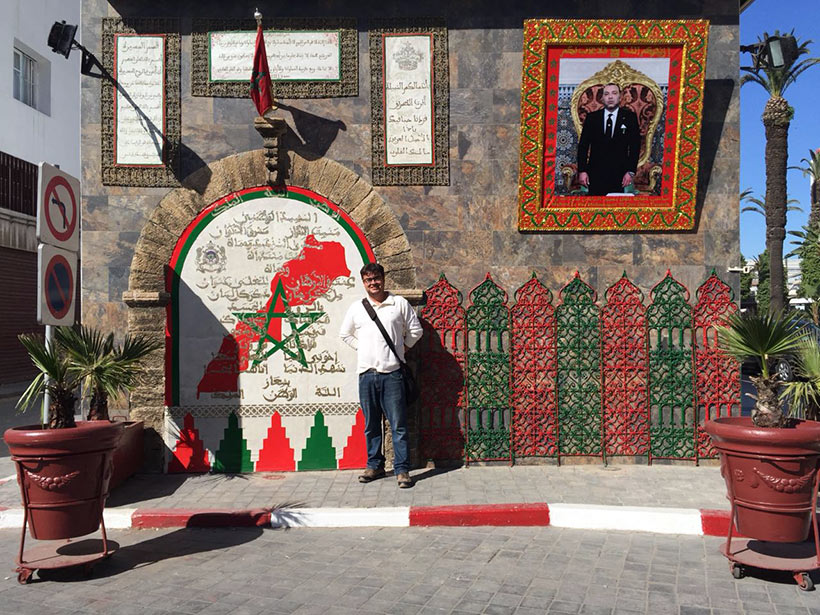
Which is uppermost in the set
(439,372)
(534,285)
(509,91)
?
(509,91)

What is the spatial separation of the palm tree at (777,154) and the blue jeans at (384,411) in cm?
1285

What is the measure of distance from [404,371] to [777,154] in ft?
52.9

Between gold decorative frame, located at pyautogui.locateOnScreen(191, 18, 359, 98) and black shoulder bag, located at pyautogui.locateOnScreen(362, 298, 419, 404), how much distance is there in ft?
8.11

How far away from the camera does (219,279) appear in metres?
6.91

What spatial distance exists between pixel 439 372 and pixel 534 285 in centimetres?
142

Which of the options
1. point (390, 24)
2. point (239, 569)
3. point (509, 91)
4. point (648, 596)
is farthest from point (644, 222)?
point (239, 569)

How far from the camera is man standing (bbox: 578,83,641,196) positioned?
7133 millimetres

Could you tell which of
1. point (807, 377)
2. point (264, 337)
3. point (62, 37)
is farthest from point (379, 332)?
point (62, 37)

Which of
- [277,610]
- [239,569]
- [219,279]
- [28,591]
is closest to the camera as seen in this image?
[277,610]

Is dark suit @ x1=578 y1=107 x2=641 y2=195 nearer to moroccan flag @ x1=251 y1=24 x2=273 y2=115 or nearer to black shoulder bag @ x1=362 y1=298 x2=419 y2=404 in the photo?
black shoulder bag @ x1=362 y1=298 x2=419 y2=404

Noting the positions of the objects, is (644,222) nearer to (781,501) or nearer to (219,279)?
(781,501)

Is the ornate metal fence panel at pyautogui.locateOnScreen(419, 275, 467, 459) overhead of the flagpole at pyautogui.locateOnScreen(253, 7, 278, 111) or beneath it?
beneath

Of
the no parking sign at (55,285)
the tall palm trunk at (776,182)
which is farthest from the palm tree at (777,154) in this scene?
the no parking sign at (55,285)

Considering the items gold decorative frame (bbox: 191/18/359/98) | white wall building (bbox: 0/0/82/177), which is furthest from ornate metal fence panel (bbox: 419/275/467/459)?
white wall building (bbox: 0/0/82/177)
